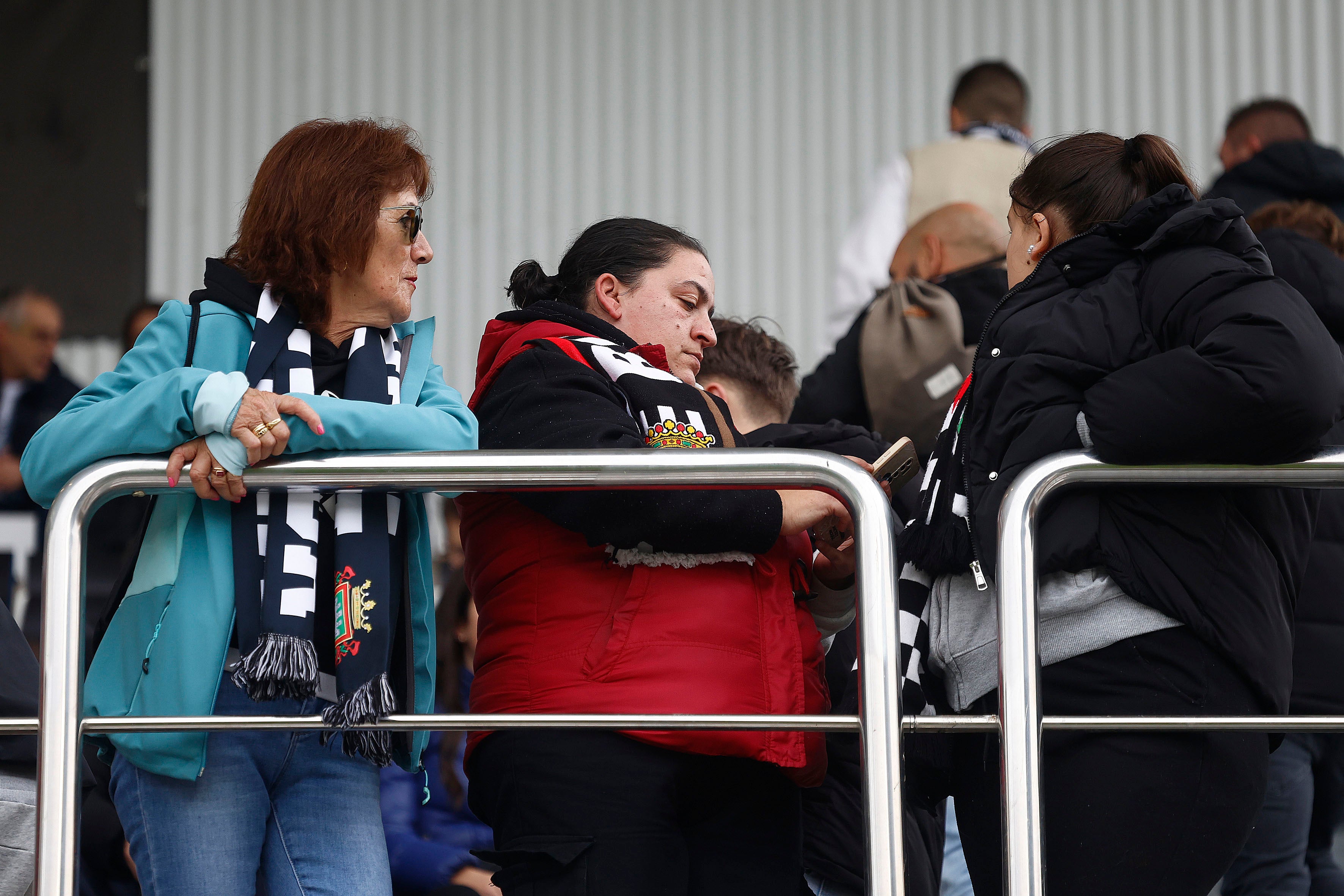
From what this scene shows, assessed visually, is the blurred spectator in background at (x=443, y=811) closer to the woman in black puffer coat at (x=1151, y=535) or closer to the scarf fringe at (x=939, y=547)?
the scarf fringe at (x=939, y=547)

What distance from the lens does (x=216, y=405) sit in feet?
7.04

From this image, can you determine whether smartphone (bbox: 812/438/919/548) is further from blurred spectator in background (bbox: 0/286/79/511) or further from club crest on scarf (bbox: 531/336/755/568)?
blurred spectator in background (bbox: 0/286/79/511)

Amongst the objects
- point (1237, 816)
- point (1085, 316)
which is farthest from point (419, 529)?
point (1237, 816)

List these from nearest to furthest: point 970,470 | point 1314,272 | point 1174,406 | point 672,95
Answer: point 1174,406, point 970,470, point 1314,272, point 672,95

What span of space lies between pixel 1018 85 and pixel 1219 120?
2278mm

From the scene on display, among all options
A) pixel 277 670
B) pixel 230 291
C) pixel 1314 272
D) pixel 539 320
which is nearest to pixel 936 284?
pixel 1314 272

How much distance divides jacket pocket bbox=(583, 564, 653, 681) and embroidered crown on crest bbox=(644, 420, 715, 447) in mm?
216

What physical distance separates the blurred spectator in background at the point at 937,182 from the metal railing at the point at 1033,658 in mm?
2311

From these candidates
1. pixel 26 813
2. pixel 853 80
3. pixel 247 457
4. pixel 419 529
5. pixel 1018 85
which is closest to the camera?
pixel 247 457

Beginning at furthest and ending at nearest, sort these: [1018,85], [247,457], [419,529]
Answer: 1. [1018,85]
2. [419,529]
3. [247,457]

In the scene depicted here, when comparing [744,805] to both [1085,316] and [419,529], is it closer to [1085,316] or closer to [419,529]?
[419,529]

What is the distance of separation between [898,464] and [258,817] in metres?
1.08

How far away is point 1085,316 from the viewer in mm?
2268

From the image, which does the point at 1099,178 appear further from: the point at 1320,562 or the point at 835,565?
the point at 1320,562
